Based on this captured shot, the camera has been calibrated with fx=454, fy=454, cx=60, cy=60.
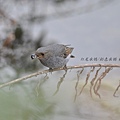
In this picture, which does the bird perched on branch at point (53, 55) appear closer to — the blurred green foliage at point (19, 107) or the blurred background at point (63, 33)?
the blurred background at point (63, 33)

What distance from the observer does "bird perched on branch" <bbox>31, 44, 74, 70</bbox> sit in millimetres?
1134

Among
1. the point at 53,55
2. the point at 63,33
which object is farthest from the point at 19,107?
the point at 63,33

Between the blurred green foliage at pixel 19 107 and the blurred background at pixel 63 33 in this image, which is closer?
the blurred green foliage at pixel 19 107

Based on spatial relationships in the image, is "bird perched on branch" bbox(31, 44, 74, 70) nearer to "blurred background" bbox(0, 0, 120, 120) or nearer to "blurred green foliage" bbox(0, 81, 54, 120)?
"blurred background" bbox(0, 0, 120, 120)

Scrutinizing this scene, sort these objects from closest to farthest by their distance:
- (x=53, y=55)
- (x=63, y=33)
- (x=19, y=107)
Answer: (x=19, y=107)
(x=53, y=55)
(x=63, y=33)

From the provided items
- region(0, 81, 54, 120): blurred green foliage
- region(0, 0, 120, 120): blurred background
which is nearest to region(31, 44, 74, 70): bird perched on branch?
region(0, 0, 120, 120): blurred background

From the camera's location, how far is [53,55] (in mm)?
Result: 1174

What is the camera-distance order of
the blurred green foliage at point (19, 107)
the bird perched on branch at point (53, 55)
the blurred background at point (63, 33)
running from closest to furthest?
the blurred green foliage at point (19, 107)
the bird perched on branch at point (53, 55)
the blurred background at point (63, 33)

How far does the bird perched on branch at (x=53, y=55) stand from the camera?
3.72ft

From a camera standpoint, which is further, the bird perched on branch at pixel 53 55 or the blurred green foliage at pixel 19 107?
the bird perched on branch at pixel 53 55

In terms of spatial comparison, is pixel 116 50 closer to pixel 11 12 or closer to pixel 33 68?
pixel 33 68

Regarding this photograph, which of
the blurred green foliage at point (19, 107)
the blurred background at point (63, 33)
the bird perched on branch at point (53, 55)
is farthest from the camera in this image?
the blurred background at point (63, 33)

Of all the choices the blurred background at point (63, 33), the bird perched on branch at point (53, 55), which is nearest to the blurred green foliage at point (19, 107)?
the bird perched on branch at point (53, 55)

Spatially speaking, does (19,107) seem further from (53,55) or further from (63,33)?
(63,33)
